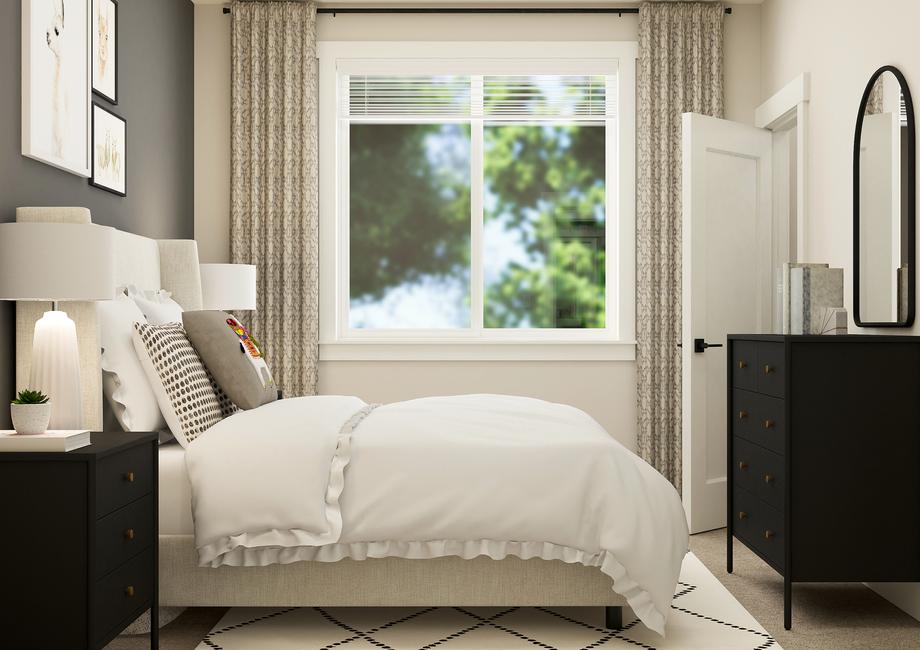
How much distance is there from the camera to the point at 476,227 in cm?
516

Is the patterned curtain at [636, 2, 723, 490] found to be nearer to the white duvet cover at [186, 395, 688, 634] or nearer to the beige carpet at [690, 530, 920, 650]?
the beige carpet at [690, 530, 920, 650]

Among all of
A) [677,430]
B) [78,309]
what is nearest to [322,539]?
[78,309]

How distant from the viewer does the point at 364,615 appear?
2.99 m

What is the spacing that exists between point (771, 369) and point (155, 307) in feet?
7.91

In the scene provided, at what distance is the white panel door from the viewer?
425 centimetres

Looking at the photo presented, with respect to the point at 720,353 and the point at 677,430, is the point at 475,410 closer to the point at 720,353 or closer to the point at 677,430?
the point at 720,353

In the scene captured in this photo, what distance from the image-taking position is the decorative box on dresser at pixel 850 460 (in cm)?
289

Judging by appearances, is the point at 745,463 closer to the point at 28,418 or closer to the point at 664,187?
the point at 664,187

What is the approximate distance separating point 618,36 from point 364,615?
362 centimetres

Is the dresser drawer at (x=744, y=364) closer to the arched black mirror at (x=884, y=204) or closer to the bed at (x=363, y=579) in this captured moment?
the arched black mirror at (x=884, y=204)

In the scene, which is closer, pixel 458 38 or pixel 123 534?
pixel 123 534

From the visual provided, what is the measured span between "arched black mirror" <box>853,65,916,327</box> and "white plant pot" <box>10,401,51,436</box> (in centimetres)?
287

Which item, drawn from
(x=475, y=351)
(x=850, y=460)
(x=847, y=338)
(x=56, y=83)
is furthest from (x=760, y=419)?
(x=56, y=83)

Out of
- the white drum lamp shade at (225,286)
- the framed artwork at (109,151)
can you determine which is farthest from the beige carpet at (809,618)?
the framed artwork at (109,151)
